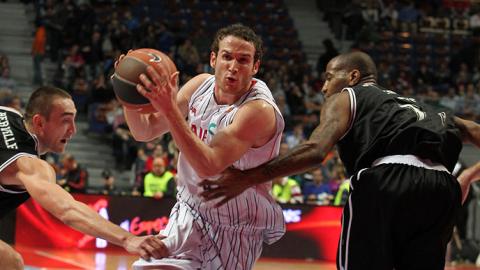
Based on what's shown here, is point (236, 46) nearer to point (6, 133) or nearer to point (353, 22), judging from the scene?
point (6, 133)

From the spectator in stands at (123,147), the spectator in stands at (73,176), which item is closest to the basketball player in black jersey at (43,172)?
the spectator in stands at (73,176)

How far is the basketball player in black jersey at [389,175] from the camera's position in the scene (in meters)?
4.42

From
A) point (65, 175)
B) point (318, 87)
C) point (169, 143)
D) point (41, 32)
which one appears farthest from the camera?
point (318, 87)

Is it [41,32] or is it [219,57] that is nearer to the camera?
[219,57]

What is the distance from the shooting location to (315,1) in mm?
23234

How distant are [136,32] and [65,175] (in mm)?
6064

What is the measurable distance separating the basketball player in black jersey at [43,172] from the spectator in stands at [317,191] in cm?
822

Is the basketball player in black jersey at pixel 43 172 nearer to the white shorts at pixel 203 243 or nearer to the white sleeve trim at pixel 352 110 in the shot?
the white shorts at pixel 203 243

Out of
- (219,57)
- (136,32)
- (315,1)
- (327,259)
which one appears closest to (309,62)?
(315,1)

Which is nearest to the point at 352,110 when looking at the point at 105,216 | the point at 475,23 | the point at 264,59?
the point at 105,216

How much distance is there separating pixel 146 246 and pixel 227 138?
725 mm

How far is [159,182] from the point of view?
40.0ft

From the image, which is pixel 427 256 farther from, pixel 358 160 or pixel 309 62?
pixel 309 62

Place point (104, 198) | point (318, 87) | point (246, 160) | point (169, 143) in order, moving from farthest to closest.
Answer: point (318, 87) → point (169, 143) → point (104, 198) → point (246, 160)
